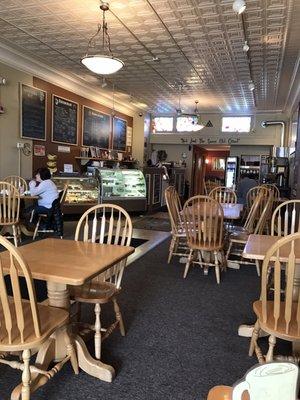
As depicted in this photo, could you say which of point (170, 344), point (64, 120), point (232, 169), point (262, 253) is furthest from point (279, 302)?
point (232, 169)

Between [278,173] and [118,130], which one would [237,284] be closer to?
[278,173]

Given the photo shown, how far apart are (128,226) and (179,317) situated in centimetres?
97

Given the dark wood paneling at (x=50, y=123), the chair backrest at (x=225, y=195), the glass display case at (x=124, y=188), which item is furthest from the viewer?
the glass display case at (x=124, y=188)

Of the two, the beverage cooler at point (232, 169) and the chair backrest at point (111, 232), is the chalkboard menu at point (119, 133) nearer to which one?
the beverage cooler at point (232, 169)

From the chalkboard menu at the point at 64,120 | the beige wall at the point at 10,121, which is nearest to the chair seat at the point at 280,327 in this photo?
the beige wall at the point at 10,121

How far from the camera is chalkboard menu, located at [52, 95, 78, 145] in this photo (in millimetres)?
7148

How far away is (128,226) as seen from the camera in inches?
96.5

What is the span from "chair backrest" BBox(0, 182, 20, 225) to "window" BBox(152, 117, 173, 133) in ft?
25.7

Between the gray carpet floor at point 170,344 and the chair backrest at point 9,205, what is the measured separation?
Result: 6.82 feet

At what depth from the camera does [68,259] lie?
1880 millimetres

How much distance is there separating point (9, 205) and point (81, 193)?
2684 mm

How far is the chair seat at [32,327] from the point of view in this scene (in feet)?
4.84

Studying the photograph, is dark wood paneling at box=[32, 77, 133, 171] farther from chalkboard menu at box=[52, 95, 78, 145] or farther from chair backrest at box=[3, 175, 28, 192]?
chair backrest at box=[3, 175, 28, 192]

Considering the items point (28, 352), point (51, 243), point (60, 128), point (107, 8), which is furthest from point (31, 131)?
point (28, 352)
